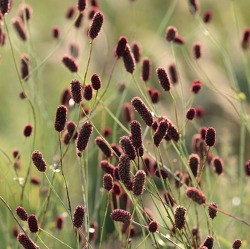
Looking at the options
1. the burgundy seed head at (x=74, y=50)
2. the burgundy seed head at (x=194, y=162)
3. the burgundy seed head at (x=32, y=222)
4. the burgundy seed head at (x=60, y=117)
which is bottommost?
the burgundy seed head at (x=32, y=222)

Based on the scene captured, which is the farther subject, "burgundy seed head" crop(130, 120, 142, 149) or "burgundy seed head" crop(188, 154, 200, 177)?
"burgundy seed head" crop(188, 154, 200, 177)

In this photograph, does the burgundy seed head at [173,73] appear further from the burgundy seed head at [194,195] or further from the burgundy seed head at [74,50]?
the burgundy seed head at [194,195]

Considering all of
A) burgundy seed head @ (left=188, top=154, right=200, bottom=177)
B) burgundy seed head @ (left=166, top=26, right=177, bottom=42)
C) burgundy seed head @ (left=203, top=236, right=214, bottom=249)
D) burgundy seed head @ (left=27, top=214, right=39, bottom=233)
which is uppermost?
burgundy seed head @ (left=166, top=26, right=177, bottom=42)

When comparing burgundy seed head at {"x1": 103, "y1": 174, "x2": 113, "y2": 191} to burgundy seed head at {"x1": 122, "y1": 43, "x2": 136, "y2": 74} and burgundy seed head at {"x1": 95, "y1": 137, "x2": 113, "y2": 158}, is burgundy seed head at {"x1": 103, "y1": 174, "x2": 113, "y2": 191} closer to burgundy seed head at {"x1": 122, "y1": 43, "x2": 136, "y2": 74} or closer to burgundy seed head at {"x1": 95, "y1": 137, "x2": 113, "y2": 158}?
burgundy seed head at {"x1": 95, "y1": 137, "x2": 113, "y2": 158}

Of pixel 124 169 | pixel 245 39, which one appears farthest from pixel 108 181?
pixel 245 39

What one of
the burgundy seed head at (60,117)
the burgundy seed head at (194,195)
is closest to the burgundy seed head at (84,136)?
the burgundy seed head at (60,117)

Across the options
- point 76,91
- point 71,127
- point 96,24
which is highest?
point 96,24

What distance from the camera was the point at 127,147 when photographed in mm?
1272

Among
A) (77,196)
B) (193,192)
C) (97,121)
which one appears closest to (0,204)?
(77,196)

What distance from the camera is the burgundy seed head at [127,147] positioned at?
50.0 inches

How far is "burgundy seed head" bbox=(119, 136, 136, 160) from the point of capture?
4.17 ft

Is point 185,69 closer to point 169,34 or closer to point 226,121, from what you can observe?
point 226,121

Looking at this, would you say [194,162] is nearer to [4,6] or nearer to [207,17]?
[4,6]

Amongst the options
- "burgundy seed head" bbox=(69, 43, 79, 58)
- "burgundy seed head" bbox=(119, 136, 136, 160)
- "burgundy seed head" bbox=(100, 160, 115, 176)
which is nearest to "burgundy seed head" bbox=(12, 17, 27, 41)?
"burgundy seed head" bbox=(69, 43, 79, 58)
